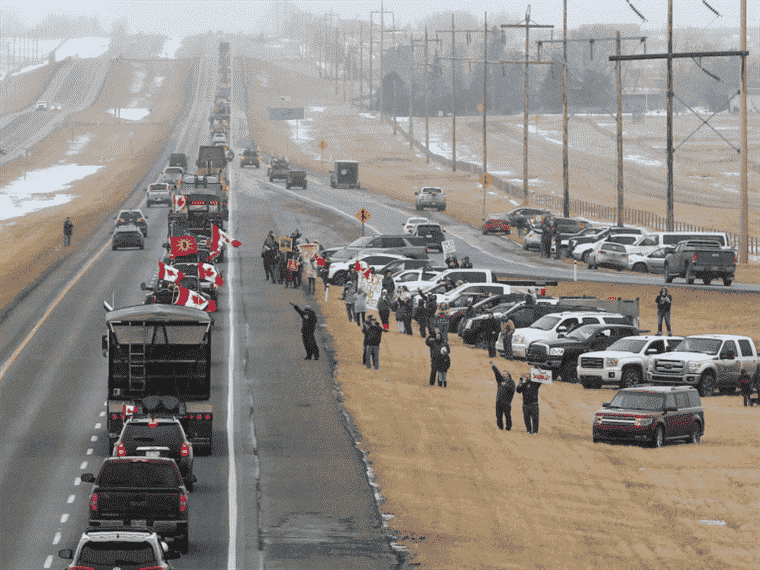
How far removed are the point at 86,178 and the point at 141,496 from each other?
4126 inches

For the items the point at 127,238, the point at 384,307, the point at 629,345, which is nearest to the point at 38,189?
the point at 127,238

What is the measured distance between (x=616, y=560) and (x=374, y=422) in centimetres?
1128

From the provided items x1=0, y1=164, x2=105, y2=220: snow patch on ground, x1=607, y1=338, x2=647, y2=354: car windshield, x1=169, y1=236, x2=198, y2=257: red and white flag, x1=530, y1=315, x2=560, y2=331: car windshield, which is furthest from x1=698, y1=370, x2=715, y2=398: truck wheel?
x1=0, y1=164, x2=105, y2=220: snow patch on ground

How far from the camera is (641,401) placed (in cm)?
2845

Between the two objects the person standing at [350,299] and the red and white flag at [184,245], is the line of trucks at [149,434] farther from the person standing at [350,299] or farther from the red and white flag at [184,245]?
the person standing at [350,299]

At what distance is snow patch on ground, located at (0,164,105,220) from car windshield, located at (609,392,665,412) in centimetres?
7220

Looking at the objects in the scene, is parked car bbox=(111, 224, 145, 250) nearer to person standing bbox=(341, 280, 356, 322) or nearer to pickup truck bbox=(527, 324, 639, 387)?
person standing bbox=(341, 280, 356, 322)

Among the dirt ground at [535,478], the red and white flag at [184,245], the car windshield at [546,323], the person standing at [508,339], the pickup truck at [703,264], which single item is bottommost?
the dirt ground at [535,478]

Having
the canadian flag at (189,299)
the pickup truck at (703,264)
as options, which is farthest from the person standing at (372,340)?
the pickup truck at (703,264)

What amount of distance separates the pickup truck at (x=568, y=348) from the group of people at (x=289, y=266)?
48.8 feet

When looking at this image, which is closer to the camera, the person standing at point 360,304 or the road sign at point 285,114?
the person standing at point 360,304

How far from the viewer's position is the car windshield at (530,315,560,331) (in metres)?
38.7

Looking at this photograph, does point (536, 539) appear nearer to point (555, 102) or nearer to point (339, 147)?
point (339, 147)

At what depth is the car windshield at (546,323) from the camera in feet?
127
